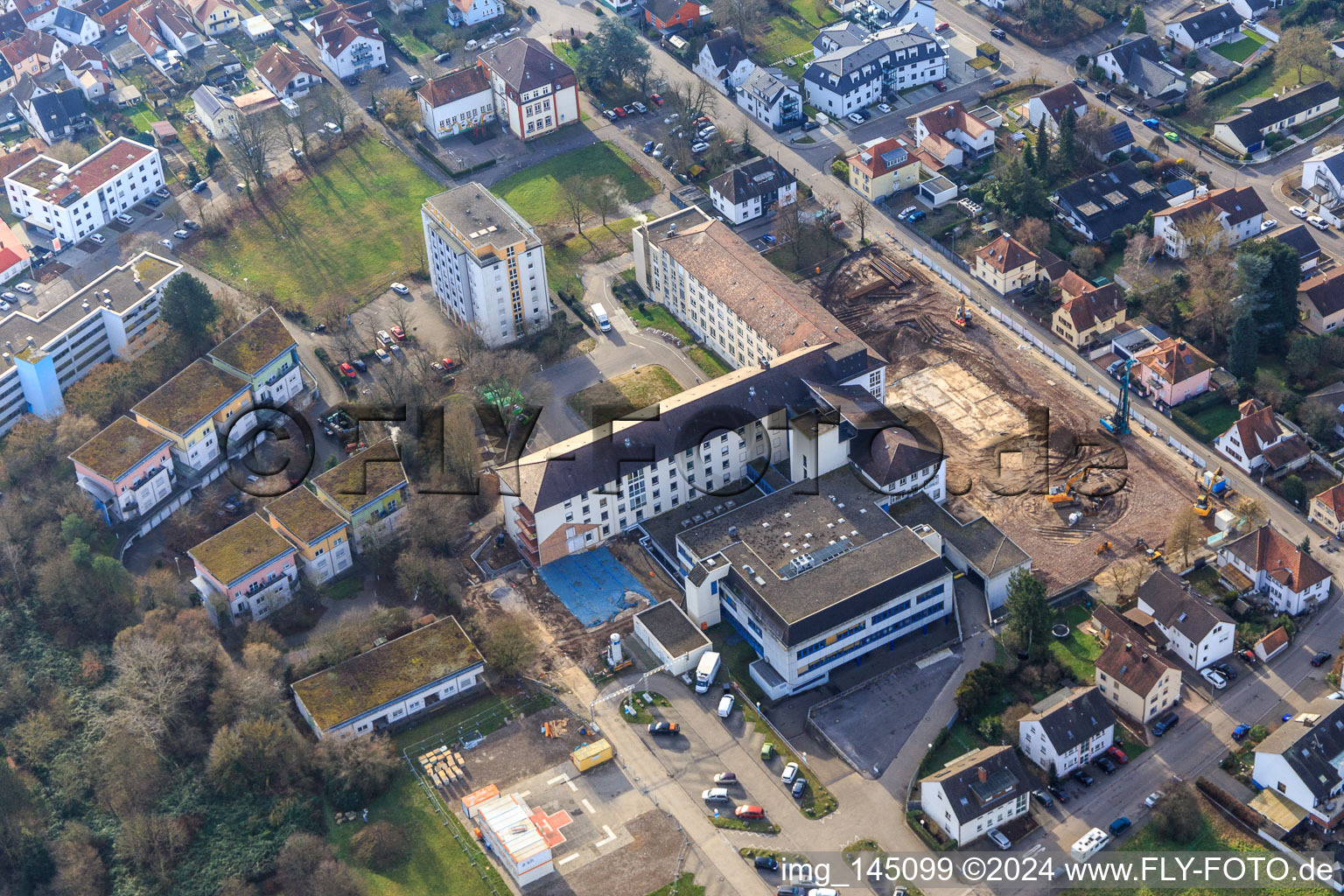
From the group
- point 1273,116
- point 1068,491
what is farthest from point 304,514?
point 1273,116

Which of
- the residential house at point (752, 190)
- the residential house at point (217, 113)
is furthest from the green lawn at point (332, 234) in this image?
the residential house at point (752, 190)

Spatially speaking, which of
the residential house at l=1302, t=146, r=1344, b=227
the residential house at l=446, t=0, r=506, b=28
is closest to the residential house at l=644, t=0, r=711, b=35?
the residential house at l=446, t=0, r=506, b=28

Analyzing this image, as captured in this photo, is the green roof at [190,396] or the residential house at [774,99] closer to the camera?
the green roof at [190,396]

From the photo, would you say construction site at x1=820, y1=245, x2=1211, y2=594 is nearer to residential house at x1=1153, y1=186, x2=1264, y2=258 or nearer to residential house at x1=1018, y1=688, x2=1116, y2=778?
residential house at x1=1018, y1=688, x2=1116, y2=778

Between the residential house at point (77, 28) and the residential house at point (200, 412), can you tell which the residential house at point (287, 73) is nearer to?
the residential house at point (77, 28)

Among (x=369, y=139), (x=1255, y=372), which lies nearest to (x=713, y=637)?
(x=1255, y=372)

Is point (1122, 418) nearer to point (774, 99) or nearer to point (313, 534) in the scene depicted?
point (774, 99)

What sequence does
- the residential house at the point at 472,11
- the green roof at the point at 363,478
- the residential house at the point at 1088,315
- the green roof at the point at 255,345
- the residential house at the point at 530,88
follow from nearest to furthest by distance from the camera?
1. the green roof at the point at 363,478
2. the green roof at the point at 255,345
3. the residential house at the point at 1088,315
4. the residential house at the point at 530,88
5. the residential house at the point at 472,11
